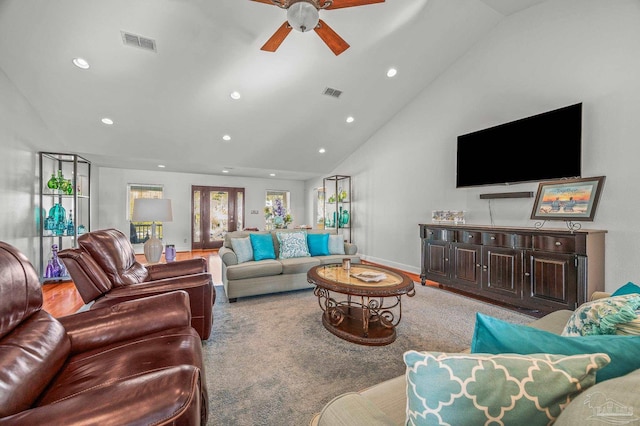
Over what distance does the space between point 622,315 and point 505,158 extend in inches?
123

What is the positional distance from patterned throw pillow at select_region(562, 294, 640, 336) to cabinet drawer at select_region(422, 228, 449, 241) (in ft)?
9.11

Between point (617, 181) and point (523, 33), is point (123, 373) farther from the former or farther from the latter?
point (523, 33)

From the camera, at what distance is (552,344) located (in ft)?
2.31

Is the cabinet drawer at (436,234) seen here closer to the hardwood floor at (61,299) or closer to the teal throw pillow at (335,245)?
the teal throw pillow at (335,245)

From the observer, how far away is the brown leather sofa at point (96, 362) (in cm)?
75

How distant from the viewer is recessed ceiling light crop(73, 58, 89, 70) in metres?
3.20

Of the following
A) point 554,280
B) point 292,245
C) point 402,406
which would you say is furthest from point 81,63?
point 554,280

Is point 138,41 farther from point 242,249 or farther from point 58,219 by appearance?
point 58,219

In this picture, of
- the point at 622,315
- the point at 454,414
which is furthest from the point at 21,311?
the point at 622,315

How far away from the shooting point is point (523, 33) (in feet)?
11.3

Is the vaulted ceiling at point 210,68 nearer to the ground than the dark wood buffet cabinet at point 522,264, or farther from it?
farther from it

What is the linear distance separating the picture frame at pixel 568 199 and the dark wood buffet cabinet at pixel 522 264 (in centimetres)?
30

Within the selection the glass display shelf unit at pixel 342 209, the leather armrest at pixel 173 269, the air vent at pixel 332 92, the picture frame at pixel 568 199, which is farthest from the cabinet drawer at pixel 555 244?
the glass display shelf unit at pixel 342 209

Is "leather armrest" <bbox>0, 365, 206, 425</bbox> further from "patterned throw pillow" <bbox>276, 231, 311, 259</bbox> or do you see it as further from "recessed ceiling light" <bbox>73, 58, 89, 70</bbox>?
"recessed ceiling light" <bbox>73, 58, 89, 70</bbox>
